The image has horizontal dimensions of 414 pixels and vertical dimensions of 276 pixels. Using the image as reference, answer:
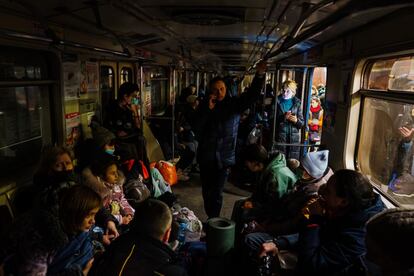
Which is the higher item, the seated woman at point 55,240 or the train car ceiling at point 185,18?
the train car ceiling at point 185,18

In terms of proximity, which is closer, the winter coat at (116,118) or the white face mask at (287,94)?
the winter coat at (116,118)

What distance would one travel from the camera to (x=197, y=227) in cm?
379

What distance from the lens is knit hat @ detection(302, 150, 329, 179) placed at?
9.35 feet

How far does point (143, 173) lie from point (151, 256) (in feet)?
8.97

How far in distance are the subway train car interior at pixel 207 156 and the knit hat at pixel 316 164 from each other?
0.01 meters

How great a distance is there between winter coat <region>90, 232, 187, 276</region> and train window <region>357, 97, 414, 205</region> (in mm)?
2179

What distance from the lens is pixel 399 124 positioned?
3123mm

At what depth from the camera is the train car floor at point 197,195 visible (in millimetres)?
4875

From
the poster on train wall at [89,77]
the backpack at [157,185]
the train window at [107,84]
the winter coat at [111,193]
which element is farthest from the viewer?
the train window at [107,84]

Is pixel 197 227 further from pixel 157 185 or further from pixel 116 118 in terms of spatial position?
pixel 116 118

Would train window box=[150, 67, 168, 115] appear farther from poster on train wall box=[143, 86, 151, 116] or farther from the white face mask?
the white face mask

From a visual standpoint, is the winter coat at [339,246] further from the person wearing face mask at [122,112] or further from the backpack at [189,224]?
the person wearing face mask at [122,112]

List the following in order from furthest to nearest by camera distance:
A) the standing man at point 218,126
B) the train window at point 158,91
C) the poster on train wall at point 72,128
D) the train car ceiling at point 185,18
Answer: the train window at point 158,91 < the poster on train wall at point 72,128 < the standing man at point 218,126 < the train car ceiling at point 185,18

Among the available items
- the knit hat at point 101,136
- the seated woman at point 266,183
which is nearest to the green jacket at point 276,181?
the seated woman at point 266,183
